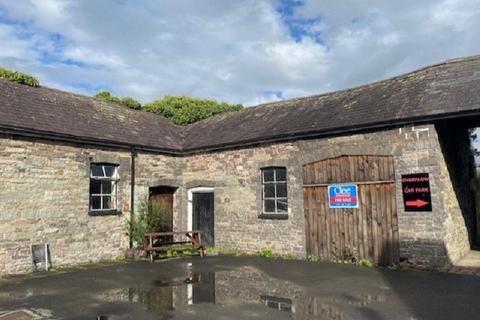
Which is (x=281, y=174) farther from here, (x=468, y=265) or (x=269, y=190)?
(x=468, y=265)

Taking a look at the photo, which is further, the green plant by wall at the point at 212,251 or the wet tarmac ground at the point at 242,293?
the green plant by wall at the point at 212,251

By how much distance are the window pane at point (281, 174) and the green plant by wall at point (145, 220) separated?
14.1 feet

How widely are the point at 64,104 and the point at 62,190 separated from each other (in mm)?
3558

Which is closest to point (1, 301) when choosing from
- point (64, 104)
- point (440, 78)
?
point (64, 104)

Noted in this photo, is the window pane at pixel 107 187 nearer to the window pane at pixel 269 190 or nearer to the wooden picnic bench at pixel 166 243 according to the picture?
the wooden picnic bench at pixel 166 243

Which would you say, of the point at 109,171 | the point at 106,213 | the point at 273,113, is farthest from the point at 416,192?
the point at 109,171

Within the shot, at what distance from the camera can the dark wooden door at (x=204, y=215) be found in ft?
47.6

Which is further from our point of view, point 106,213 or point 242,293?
point 106,213

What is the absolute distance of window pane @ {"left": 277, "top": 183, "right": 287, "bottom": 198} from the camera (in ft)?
41.1

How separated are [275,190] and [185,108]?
15796mm

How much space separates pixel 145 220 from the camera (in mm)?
13023

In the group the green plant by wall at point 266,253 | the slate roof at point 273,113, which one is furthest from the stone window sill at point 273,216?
the slate roof at point 273,113

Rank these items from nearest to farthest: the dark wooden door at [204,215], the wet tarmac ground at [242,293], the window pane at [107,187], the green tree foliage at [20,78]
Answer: the wet tarmac ground at [242,293]
the window pane at [107,187]
the green tree foliage at [20,78]
the dark wooden door at [204,215]

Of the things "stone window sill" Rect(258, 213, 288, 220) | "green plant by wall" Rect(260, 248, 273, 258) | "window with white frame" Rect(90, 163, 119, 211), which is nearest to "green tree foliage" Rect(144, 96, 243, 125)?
"window with white frame" Rect(90, 163, 119, 211)
